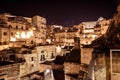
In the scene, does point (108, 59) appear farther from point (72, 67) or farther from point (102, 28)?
point (102, 28)

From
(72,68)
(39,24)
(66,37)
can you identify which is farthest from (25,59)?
(39,24)

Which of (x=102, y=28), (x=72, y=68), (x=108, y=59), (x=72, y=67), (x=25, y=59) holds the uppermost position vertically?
(x=102, y=28)

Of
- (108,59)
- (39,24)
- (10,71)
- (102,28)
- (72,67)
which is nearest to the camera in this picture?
(108,59)

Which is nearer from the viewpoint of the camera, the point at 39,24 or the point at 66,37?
the point at 66,37

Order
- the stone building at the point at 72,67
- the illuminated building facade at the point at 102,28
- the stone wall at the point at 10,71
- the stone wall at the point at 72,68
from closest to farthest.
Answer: the stone wall at the point at 10,71 → the stone building at the point at 72,67 → the stone wall at the point at 72,68 → the illuminated building facade at the point at 102,28

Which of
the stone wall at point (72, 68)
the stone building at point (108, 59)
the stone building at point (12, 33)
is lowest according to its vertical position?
the stone wall at point (72, 68)

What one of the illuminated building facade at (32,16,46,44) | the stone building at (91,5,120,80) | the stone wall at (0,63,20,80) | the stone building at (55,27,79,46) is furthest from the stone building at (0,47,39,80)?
the illuminated building facade at (32,16,46,44)

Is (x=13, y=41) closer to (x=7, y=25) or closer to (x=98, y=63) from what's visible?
(x=7, y=25)

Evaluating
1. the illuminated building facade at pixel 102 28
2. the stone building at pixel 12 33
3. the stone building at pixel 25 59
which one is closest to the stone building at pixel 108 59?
the stone building at pixel 25 59

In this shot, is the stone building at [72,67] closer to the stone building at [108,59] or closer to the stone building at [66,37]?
the stone building at [108,59]

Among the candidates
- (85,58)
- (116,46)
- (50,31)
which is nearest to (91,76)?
(116,46)

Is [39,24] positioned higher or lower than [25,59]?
higher

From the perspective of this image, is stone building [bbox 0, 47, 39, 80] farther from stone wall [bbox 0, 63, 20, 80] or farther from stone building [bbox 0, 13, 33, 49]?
stone building [bbox 0, 13, 33, 49]

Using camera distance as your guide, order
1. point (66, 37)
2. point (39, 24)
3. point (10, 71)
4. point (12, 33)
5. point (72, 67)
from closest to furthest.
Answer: point (10, 71)
point (72, 67)
point (12, 33)
point (66, 37)
point (39, 24)
